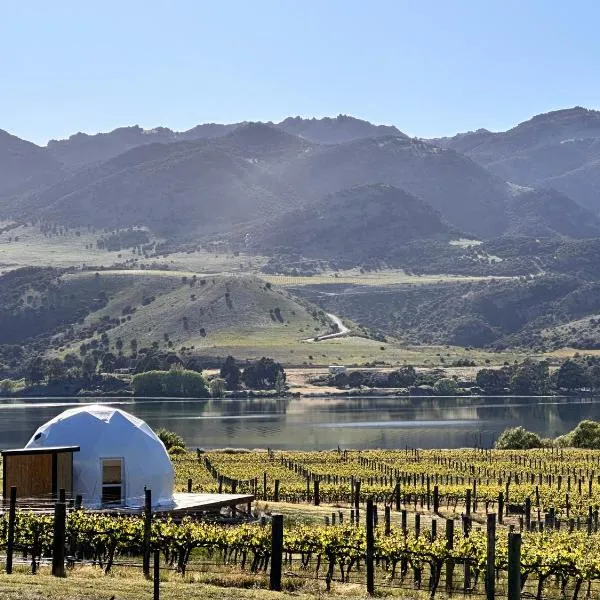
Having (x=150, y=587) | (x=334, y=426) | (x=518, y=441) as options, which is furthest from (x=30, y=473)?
(x=334, y=426)

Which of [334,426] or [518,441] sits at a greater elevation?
[518,441]

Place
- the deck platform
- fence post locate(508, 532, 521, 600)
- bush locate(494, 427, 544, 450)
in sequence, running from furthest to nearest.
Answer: bush locate(494, 427, 544, 450) < the deck platform < fence post locate(508, 532, 521, 600)

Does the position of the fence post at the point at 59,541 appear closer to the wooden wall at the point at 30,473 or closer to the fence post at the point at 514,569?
the fence post at the point at 514,569

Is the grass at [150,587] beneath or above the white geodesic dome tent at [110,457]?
beneath

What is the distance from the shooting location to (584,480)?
2741 inches

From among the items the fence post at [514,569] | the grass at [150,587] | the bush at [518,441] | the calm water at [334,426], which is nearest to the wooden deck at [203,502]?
the grass at [150,587]

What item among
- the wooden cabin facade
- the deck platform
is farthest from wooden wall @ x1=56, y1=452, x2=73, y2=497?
the deck platform

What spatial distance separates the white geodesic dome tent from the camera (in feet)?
144

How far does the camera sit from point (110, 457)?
4459cm

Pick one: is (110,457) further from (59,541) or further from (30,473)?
(59,541)

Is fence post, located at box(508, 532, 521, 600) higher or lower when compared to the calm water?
higher

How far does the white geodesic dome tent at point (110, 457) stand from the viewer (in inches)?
1734

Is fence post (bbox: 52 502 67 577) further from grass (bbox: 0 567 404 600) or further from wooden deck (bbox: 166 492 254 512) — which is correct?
wooden deck (bbox: 166 492 254 512)

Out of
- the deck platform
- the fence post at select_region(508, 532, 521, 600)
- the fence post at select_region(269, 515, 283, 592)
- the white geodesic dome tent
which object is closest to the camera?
the fence post at select_region(508, 532, 521, 600)
